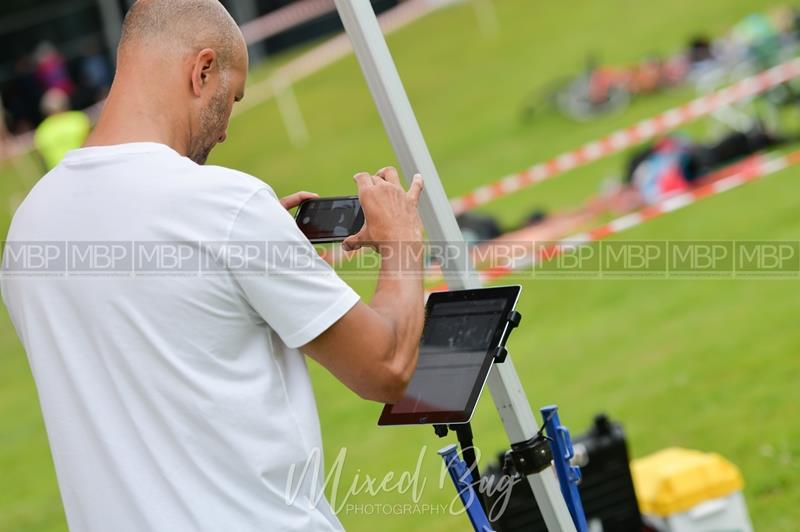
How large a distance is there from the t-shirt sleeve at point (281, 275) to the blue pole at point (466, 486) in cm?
81

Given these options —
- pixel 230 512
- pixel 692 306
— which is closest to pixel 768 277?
pixel 692 306

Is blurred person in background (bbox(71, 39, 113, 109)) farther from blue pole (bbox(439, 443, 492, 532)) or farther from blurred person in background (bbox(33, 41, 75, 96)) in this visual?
blue pole (bbox(439, 443, 492, 532))

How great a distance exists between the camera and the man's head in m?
2.22

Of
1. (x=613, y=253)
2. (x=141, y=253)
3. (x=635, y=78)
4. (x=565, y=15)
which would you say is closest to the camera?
(x=141, y=253)

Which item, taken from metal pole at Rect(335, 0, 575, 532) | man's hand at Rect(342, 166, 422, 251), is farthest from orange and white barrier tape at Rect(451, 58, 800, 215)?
man's hand at Rect(342, 166, 422, 251)

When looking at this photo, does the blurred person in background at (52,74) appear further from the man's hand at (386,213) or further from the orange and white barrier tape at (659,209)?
the man's hand at (386,213)

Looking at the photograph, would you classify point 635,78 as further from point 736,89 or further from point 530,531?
point 530,531

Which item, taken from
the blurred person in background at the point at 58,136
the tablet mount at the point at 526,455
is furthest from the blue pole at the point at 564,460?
the blurred person in background at the point at 58,136

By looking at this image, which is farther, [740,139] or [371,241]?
[740,139]

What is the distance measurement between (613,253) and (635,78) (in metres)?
6.44

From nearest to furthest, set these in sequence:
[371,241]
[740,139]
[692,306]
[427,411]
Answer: [371,241], [427,411], [692,306], [740,139]

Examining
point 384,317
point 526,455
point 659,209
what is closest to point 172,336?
point 384,317

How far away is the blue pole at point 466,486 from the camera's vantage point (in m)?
2.79

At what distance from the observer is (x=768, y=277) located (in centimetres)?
769
